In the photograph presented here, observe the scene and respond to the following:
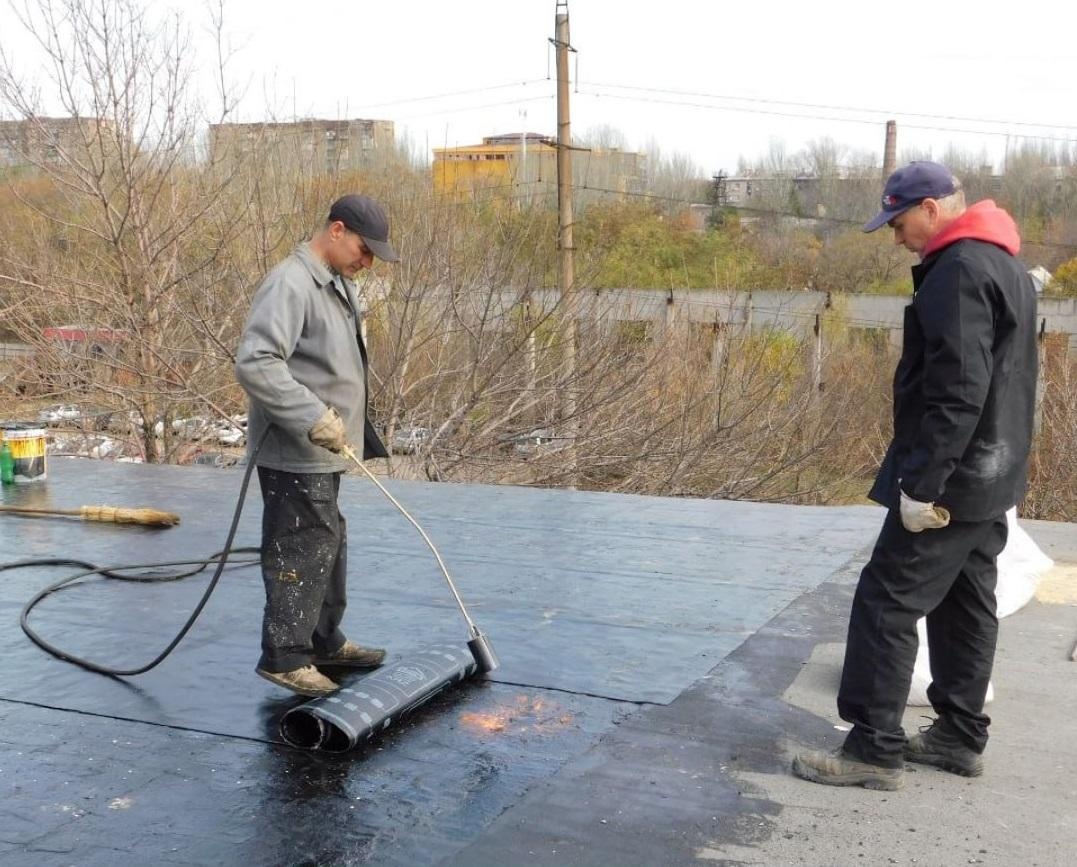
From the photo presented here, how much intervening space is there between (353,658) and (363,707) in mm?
586

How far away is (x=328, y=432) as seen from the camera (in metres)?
2.88

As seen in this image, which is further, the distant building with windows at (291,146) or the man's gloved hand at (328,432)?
the distant building with windows at (291,146)

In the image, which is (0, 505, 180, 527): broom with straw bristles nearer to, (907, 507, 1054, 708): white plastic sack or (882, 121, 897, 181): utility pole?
(907, 507, 1054, 708): white plastic sack

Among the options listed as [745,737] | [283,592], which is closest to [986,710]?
[745,737]

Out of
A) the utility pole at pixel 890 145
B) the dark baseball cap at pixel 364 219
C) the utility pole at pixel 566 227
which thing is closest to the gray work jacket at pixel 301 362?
the dark baseball cap at pixel 364 219

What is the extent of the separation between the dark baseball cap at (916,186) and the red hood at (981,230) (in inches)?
3.0

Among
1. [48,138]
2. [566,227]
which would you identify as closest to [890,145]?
[566,227]

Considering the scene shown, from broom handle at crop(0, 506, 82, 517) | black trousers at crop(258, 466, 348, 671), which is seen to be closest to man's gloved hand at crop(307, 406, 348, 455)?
black trousers at crop(258, 466, 348, 671)

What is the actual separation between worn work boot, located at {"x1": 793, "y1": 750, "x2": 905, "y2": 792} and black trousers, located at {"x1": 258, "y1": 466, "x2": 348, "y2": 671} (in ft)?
4.41

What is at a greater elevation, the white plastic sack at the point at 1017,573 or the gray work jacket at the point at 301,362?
the gray work jacket at the point at 301,362

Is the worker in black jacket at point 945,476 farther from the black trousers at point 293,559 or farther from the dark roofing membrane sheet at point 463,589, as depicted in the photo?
the black trousers at point 293,559

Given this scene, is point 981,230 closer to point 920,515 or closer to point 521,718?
point 920,515

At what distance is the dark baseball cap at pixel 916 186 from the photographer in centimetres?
250

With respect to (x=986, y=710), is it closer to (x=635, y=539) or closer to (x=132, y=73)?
(x=635, y=539)
